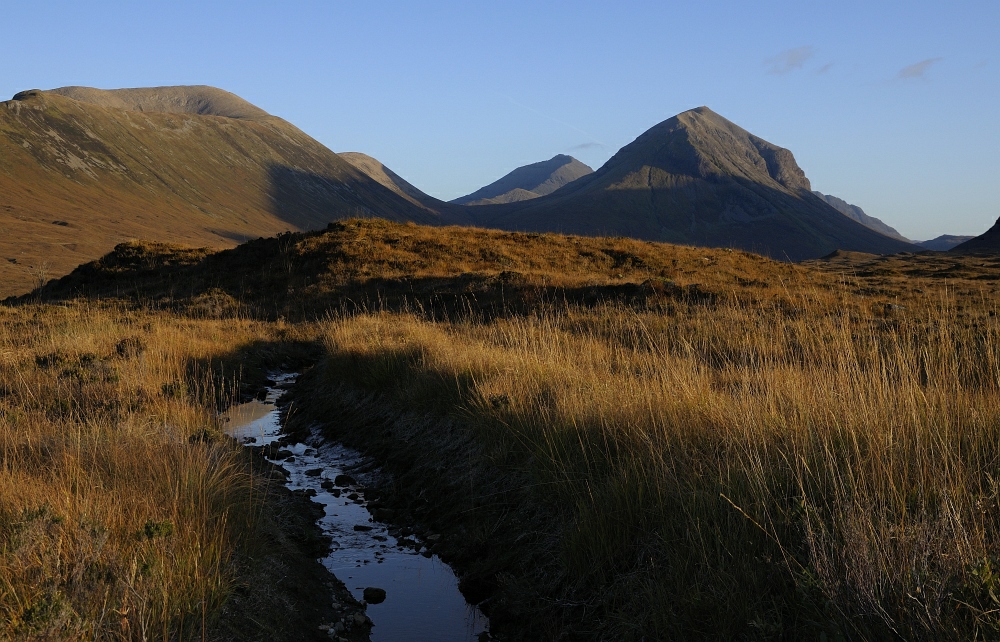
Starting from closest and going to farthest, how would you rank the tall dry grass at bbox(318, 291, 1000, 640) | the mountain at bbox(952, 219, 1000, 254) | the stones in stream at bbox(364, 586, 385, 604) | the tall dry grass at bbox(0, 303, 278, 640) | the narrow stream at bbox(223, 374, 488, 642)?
the tall dry grass at bbox(318, 291, 1000, 640), the tall dry grass at bbox(0, 303, 278, 640), the narrow stream at bbox(223, 374, 488, 642), the stones in stream at bbox(364, 586, 385, 604), the mountain at bbox(952, 219, 1000, 254)

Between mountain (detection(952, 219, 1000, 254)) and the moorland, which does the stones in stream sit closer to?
the moorland

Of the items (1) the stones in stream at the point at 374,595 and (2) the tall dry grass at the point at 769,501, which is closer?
(2) the tall dry grass at the point at 769,501

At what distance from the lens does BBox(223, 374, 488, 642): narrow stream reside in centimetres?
529

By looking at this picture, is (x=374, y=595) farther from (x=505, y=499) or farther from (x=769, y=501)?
(x=769, y=501)

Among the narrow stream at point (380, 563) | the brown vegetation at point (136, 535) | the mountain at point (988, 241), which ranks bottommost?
the narrow stream at point (380, 563)

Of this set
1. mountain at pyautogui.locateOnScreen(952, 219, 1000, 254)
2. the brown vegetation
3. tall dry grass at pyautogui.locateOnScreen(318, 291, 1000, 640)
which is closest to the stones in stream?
the brown vegetation

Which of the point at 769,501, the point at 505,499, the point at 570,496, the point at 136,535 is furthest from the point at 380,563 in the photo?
the point at 769,501

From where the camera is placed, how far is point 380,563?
6.39m

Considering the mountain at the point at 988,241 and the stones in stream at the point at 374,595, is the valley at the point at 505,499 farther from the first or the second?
the mountain at the point at 988,241

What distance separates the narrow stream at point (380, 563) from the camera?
5285 mm

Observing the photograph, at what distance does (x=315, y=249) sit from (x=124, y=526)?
26797 millimetres

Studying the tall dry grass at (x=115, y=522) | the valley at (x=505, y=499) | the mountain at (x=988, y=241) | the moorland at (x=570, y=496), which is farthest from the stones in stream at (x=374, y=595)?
the mountain at (x=988, y=241)

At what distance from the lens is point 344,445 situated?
9852mm

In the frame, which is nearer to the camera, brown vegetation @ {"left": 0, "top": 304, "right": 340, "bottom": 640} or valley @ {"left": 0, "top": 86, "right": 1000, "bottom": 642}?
valley @ {"left": 0, "top": 86, "right": 1000, "bottom": 642}
